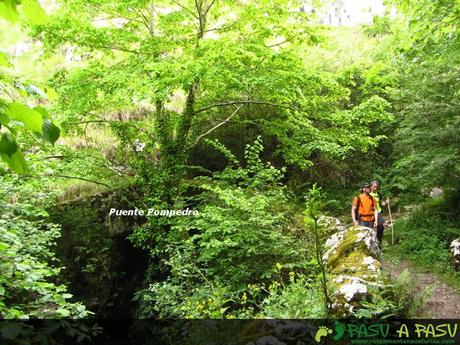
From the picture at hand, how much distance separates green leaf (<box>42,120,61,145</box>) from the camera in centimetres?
118

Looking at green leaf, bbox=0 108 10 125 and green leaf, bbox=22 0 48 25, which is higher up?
green leaf, bbox=22 0 48 25

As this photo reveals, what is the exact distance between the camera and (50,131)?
119 cm

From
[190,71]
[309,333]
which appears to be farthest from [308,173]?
[309,333]

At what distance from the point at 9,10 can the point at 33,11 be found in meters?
0.07

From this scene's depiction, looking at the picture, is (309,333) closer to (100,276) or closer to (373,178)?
(100,276)

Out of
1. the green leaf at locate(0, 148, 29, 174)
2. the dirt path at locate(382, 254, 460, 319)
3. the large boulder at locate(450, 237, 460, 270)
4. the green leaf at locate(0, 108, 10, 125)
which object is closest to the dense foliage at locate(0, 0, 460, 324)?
the large boulder at locate(450, 237, 460, 270)

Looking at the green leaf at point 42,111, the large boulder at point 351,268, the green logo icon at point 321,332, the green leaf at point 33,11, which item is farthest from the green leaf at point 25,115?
the large boulder at point 351,268

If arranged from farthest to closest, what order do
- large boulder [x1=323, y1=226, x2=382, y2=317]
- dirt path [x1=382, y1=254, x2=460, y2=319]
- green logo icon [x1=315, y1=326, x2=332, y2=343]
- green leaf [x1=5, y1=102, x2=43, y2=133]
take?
dirt path [x1=382, y1=254, x2=460, y2=319]
large boulder [x1=323, y1=226, x2=382, y2=317]
green logo icon [x1=315, y1=326, x2=332, y2=343]
green leaf [x1=5, y1=102, x2=43, y2=133]

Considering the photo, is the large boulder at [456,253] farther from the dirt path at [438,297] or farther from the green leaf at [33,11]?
the green leaf at [33,11]

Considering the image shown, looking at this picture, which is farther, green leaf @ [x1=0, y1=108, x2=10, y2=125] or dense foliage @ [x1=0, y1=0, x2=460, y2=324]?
dense foliage @ [x1=0, y1=0, x2=460, y2=324]

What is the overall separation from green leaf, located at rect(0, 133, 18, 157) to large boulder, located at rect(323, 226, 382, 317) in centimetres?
375

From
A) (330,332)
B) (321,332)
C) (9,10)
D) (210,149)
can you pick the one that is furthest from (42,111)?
(210,149)

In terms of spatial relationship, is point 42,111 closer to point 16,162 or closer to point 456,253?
point 16,162

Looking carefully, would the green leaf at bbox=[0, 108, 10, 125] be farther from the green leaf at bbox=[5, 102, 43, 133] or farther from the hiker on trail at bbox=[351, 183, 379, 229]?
the hiker on trail at bbox=[351, 183, 379, 229]
